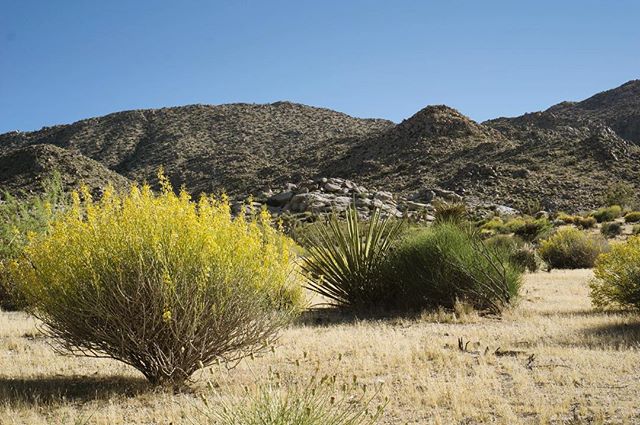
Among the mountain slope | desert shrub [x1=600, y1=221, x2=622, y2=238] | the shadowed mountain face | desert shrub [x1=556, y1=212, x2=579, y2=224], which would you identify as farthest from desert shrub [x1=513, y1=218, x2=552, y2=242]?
the mountain slope

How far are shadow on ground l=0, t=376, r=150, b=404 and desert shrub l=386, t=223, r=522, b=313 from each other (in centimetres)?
618

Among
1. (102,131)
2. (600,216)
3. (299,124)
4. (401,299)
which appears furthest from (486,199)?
(102,131)

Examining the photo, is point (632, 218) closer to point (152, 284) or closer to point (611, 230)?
point (611, 230)

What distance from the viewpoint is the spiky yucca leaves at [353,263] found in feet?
40.7

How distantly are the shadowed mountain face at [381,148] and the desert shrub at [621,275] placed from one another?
98.0 feet

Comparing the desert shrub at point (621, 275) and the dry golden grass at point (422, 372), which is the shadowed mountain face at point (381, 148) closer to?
the desert shrub at point (621, 275)

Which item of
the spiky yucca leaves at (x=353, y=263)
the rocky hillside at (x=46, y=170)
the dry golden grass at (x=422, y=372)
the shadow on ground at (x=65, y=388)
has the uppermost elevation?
the rocky hillside at (x=46, y=170)

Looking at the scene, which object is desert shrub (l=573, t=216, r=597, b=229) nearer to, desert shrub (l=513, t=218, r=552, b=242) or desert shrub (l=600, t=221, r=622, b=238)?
desert shrub (l=600, t=221, r=622, b=238)

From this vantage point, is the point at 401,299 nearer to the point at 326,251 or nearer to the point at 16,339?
the point at 326,251

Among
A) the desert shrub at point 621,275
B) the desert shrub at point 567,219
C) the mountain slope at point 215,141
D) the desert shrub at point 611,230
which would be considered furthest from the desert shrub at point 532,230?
the mountain slope at point 215,141

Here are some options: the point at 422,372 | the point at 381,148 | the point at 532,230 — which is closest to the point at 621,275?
the point at 422,372

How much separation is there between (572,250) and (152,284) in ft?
57.8

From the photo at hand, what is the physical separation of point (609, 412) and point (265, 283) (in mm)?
3610

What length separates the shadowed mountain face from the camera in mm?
43906
